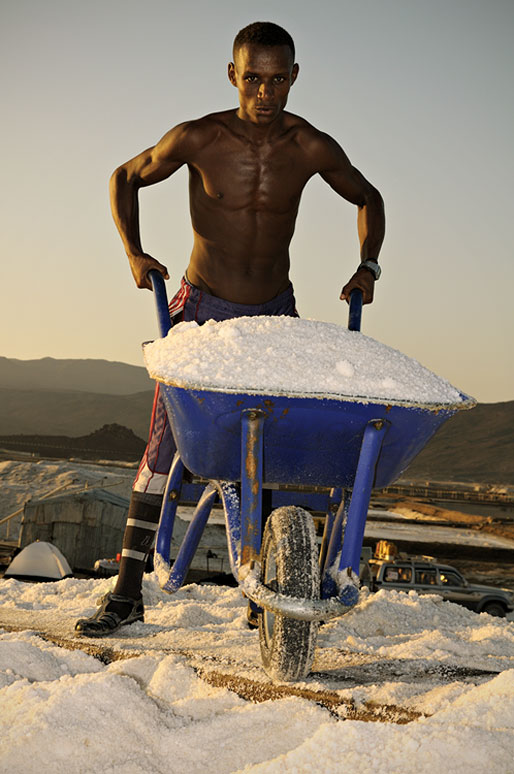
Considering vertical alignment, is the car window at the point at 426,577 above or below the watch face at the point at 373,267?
below

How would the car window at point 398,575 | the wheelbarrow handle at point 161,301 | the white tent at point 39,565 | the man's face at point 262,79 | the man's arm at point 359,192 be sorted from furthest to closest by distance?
1. the car window at point 398,575
2. the white tent at point 39,565
3. the man's arm at point 359,192
4. the wheelbarrow handle at point 161,301
5. the man's face at point 262,79

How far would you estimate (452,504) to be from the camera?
172 feet

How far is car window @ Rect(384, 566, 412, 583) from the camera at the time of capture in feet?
40.9

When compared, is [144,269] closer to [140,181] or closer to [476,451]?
[140,181]

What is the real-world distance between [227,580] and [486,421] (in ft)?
375

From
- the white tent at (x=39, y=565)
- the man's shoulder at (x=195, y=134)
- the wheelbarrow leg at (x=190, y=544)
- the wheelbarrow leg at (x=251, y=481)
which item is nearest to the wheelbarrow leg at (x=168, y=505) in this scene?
the wheelbarrow leg at (x=190, y=544)

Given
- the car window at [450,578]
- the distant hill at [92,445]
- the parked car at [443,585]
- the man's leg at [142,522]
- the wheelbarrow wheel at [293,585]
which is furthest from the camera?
the distant hill at [92,445]

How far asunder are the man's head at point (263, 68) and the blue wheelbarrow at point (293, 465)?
4.30 ft

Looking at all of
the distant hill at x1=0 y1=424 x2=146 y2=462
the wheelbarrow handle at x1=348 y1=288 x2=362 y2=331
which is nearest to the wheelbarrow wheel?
the wheelbarrow handle at x1=348 y1=288 x2=362 y2=331

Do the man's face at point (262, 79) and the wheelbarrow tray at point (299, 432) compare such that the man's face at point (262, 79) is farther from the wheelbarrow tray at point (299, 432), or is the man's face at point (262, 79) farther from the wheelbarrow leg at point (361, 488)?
the wheelbarrow leg at point (361, 488)

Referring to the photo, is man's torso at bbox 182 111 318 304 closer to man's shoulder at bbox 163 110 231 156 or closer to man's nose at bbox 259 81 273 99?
man's shoulder at bbox 163 110 231 156

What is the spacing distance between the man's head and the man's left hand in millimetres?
728

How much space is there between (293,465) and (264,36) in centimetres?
164

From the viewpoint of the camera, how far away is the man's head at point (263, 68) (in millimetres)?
2717
